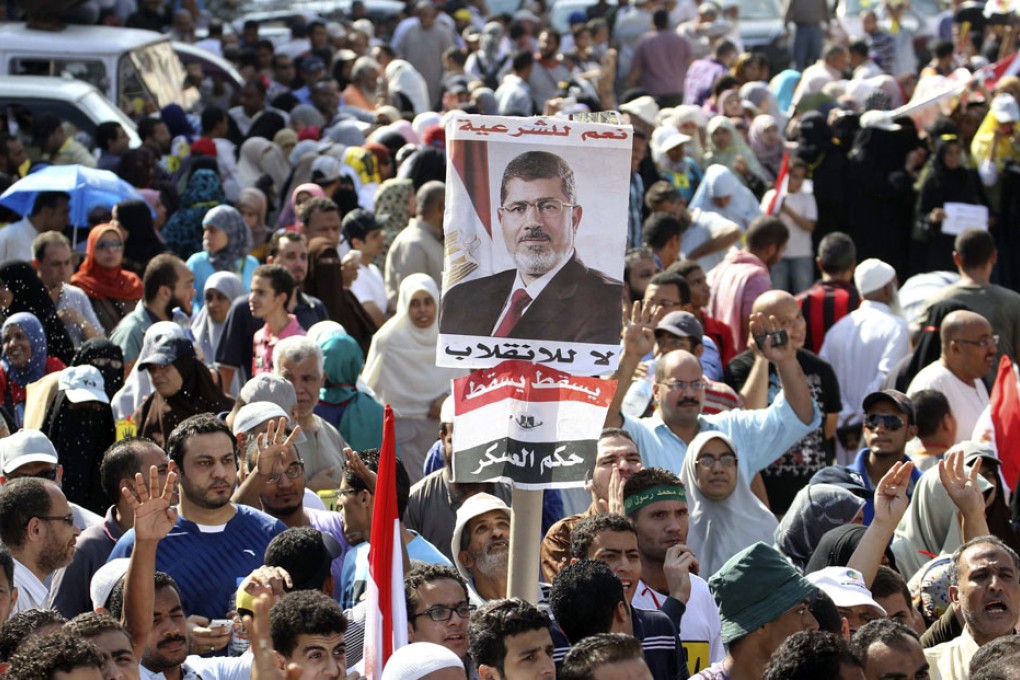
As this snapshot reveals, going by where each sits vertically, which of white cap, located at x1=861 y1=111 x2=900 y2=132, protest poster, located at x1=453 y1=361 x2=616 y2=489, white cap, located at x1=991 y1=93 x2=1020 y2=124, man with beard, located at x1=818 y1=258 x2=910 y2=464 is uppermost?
protest poster, located at x1=453 y1=361 x2=616 y2=489

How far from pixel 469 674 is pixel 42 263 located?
5.07 metres

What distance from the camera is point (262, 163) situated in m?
15.9

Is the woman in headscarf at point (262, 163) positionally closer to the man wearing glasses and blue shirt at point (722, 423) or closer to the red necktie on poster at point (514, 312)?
the man wearing glasses and blue shirt at point (722, 423)

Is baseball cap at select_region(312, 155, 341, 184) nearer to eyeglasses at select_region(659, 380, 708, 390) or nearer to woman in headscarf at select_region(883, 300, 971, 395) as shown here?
woman in headscarf at select_region(883, 300, 971, 395)

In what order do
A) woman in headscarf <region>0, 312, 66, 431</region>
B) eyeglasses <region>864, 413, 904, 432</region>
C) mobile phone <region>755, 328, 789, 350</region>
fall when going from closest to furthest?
1. mobile phone <region>755, 328, 789, 350</region>
2. eyeglasses <region>864, 413, 904, 432</region>
3. woman in headscarf <region>0, 312, 66, 431</region>

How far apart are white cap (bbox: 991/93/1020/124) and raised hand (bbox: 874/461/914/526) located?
8.44 m

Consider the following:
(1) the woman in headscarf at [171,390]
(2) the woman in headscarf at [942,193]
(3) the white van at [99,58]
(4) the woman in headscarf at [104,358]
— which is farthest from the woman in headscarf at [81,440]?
(3) the white van at [99,58]

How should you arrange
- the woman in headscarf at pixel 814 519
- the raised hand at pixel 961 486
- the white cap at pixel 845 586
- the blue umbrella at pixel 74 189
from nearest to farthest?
the white cap at pixel 845 586 < the raised hand at pixel 961 486 < the woman in headscarf at pixel 814 519 < the blue umbrella at pixel 74 189

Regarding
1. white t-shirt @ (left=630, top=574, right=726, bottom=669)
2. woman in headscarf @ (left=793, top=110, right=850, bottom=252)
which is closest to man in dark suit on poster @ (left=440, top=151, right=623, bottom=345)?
white t-shirt @ (left=630, top=574, right=726, bottom=669)

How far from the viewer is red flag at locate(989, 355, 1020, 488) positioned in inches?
368

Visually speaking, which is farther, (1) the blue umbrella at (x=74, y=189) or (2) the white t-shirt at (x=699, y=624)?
(1) the blue umbrella at (x=74, y=189)

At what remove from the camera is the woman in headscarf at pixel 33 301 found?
1025 cm

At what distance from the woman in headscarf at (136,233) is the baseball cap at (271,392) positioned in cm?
369

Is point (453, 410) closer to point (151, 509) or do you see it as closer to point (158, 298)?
point (151, 509)
